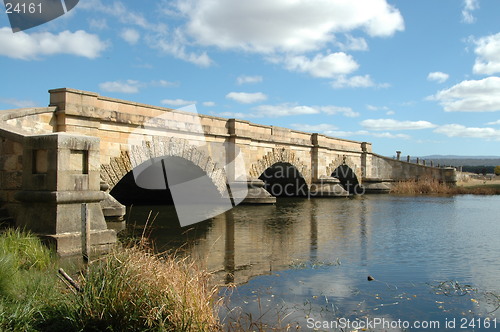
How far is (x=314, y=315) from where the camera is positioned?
5227 mm

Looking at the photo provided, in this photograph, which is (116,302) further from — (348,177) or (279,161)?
(348,177)

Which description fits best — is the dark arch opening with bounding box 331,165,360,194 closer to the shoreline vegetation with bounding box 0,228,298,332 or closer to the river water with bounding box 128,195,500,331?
the river water with bounding box 128,195,500,331

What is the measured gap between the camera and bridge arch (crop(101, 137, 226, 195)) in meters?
13.7

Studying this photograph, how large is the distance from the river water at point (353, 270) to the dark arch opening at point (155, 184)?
7.63 metres

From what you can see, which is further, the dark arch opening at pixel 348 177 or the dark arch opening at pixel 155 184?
the dark arch opening at pixel 348 177

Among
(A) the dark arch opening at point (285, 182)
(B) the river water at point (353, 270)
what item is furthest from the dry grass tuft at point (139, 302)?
(A) the dark arch opening at point (285, 182)

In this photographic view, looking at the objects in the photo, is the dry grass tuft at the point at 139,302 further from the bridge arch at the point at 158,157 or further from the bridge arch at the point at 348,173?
the bridge arch at the point at 348,173

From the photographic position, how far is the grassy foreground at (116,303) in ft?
12.3

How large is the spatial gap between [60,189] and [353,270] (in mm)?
4676

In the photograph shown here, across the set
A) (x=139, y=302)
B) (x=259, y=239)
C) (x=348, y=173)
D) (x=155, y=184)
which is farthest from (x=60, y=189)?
(x=348, y=173)

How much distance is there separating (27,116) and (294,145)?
16590 millimetres

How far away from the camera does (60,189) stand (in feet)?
22.6

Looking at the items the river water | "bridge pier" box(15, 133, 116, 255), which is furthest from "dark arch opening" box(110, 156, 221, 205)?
"bridge pier" box(15, 133, 116, 255)

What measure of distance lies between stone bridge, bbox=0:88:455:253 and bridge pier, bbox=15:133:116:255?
0.01 m
